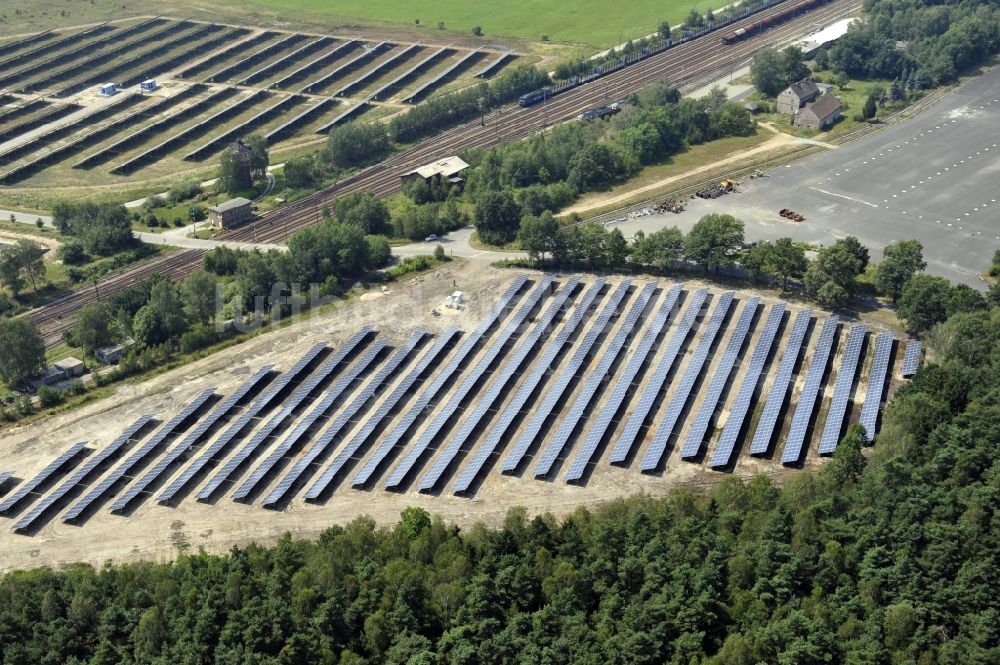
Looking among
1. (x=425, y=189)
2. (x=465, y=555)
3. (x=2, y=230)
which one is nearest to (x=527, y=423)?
(x=465, y=555)

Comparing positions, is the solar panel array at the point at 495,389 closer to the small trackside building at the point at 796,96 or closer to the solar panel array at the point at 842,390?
the solar panel array at the point at 842,390

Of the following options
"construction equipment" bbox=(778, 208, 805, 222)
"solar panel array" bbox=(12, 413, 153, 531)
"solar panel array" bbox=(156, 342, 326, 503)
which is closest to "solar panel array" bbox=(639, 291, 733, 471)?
"construction equipment" bbox=(778, 208, 805, 222)

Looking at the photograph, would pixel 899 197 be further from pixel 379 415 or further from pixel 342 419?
pixel 342 419

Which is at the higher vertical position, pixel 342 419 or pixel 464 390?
pixel 342 419

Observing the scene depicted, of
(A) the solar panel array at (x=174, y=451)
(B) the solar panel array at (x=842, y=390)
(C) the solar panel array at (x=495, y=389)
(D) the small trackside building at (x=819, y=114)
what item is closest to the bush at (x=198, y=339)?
(A) the solar panel array at (x=174, y=451)

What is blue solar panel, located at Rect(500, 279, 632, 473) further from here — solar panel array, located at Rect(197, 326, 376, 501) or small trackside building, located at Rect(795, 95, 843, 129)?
small trackside building, located at Rect(795, 95, 843, 129)

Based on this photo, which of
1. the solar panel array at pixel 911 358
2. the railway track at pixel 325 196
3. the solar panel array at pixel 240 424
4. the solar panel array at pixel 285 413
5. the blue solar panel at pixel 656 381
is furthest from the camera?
the railway track at pixel 325 196

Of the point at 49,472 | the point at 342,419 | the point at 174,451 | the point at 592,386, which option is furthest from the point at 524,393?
the point at 49,472
